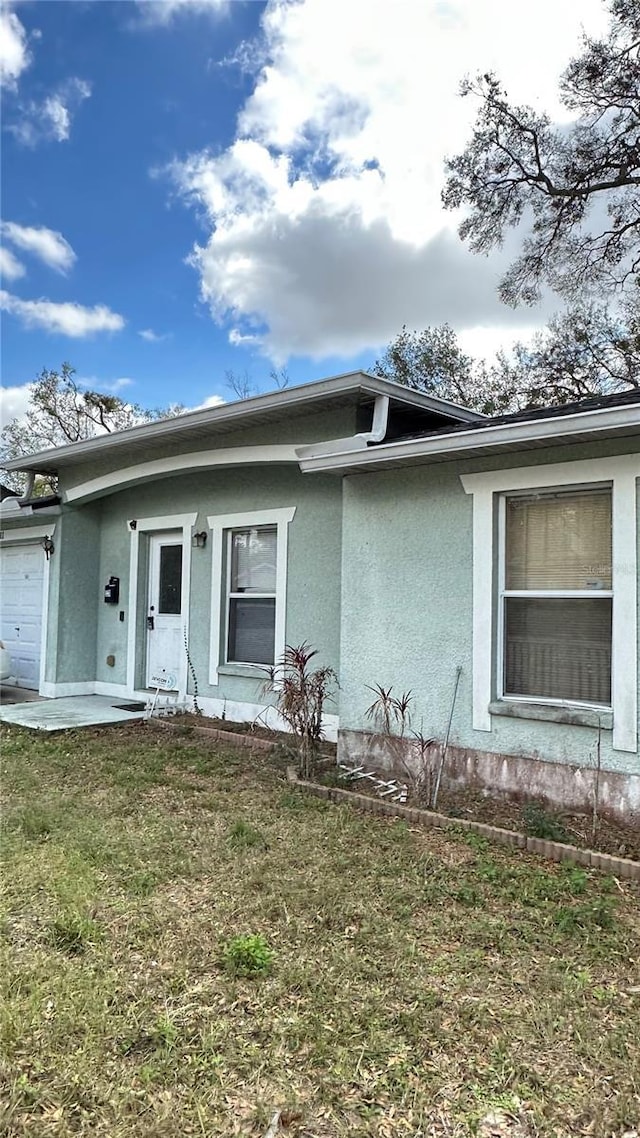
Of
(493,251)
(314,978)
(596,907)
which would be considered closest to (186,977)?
(314,978)

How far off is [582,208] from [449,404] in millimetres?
12537

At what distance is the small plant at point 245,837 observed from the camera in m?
4.50

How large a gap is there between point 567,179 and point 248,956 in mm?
18242

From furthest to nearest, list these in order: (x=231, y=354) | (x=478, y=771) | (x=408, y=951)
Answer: (x=231, y=354) < (x=478, y=771) < (x=408, y=951)

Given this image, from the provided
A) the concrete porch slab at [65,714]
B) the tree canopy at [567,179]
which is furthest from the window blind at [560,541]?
the tree canopy at [567,179]

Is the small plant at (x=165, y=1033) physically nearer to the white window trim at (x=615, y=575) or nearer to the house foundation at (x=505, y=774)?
the house foundation at (x=505, y=774)

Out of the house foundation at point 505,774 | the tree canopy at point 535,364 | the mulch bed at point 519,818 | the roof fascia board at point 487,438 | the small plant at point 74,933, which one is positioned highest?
the tree canopy at point 535,364

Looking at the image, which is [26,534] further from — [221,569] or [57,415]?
[57,415]

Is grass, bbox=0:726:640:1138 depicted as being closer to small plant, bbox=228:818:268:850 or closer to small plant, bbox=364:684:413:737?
small plant, bbox=228:818:268:850

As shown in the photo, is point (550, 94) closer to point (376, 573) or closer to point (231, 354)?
point (231, 354)

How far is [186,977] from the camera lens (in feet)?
9.80

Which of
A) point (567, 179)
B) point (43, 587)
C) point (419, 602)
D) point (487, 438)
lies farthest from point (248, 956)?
point (567, 179)

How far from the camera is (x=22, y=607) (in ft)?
37.5

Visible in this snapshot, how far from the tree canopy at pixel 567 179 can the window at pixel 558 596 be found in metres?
14.0
